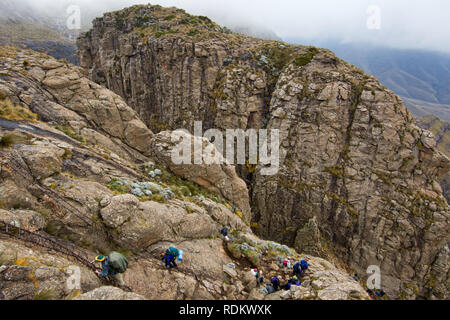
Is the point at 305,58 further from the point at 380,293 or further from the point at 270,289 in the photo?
the point at 270,289

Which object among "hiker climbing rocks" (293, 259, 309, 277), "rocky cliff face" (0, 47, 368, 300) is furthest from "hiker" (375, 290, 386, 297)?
"hiker climbing rocks" (293, 259, 309, 277)

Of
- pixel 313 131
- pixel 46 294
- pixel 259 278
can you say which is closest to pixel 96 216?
pixel 46 294

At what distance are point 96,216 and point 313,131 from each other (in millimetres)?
35462

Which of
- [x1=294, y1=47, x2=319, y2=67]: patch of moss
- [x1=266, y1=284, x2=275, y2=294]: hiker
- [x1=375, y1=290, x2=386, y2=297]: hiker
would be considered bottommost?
[x1=375, y1=290, x2=386, y2=297]: hiker

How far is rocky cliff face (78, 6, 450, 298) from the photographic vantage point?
105ft

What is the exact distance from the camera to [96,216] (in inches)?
423

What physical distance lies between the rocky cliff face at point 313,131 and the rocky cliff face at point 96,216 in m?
20.9

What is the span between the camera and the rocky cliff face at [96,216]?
813 centimetres

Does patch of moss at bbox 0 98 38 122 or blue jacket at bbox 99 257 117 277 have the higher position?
patch of moss at bbox 0 98 38 122

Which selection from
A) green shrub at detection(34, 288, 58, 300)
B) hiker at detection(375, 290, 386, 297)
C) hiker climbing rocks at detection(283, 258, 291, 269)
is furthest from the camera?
hiker at detection(375, 290, 386, 297)

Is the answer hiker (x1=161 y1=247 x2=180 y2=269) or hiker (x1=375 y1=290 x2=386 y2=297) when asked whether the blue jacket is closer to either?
hiker (x1=161 y1=247 x2=180 y2=269)

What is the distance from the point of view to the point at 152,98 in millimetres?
49094

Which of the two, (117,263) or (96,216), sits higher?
(96,216)

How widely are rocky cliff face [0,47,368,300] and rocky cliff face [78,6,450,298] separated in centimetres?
2090
